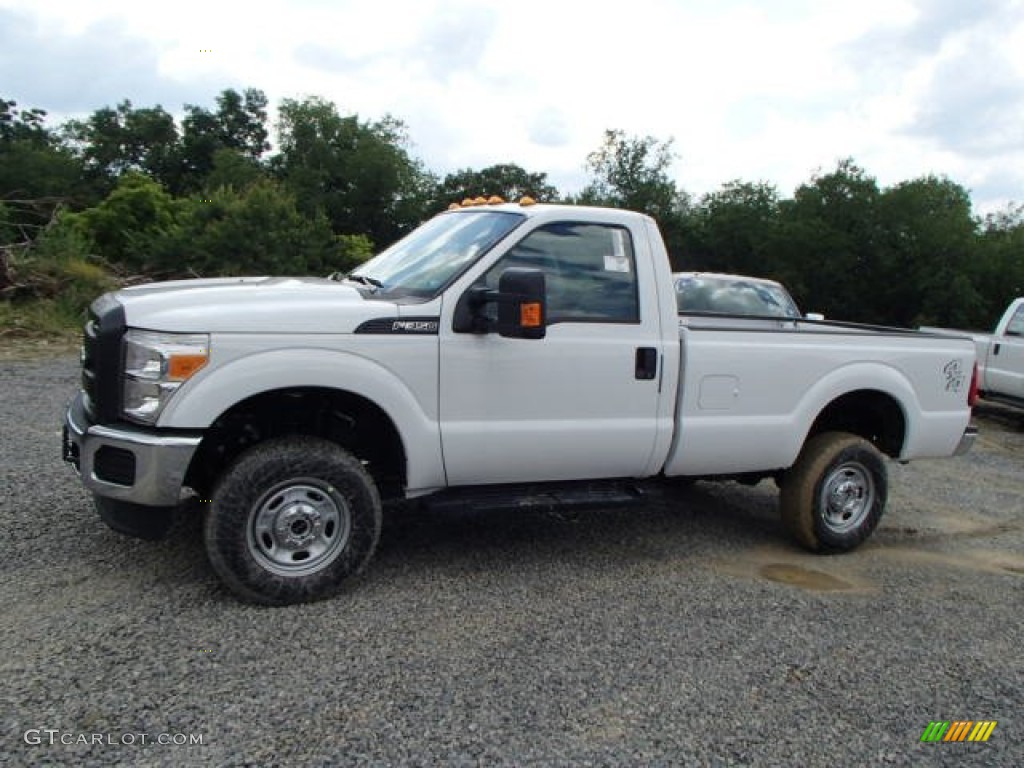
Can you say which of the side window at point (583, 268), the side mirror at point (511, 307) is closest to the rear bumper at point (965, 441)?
the side window at point (583, 268)

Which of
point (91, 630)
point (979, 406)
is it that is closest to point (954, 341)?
point (91, 630)

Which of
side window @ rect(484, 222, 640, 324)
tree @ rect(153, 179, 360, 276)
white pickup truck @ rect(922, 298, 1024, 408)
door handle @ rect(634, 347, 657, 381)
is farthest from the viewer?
tree @ rect(153, 179, 360, 276)

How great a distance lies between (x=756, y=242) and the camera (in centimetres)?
3422

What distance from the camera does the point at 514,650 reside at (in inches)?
143

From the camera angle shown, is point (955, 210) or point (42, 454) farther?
point (955, 210)

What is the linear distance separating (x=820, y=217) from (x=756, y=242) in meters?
4.08

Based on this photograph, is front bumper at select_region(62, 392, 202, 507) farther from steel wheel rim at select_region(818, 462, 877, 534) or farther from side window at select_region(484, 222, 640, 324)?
steel wheel rim at select_region(818, 462, 877, 534)

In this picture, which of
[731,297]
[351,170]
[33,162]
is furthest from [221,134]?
[731,297]

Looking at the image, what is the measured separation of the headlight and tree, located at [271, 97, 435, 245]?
174ft

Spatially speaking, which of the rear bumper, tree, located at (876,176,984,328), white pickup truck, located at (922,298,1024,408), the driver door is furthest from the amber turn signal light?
tree, located at (876,176,984,328)

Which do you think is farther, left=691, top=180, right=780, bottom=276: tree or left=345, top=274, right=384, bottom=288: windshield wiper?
left=691, top=180, right=780, bottom=276: tree

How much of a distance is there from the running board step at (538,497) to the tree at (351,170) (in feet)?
174

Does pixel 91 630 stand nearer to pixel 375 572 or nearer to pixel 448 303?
pixel 375 572

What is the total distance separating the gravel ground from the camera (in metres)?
2.96
